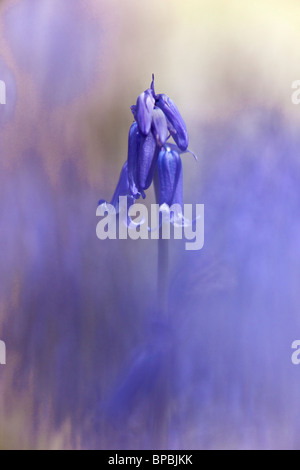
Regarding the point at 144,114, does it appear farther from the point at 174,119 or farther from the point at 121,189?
the point at 121,189

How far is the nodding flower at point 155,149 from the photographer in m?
1.02

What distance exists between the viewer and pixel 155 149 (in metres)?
1.04

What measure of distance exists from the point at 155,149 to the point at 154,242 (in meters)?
0.26

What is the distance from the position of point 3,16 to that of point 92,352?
906mm

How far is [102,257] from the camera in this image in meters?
1.19

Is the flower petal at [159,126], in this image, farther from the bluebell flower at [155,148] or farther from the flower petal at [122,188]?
the flower petal at [122,188]

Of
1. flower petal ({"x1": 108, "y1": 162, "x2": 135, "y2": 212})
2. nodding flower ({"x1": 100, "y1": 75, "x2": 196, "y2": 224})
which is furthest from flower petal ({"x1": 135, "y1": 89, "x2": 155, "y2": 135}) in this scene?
flower petal ({"x1": 108, "y1": 162, "x2": 135, "y2": 212})

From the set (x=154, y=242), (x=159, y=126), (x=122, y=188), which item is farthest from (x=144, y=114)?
(x=154, y=242)

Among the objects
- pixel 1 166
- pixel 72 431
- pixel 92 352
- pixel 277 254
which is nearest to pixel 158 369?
pixel 92 352

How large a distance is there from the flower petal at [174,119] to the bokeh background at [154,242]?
0.13 metres

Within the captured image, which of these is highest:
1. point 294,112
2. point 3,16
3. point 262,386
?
point 3,16

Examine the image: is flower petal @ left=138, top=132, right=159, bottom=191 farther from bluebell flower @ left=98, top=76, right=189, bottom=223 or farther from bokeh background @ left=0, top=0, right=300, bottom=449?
bokeh background @ left=0, top=0, right=300, bottom=449

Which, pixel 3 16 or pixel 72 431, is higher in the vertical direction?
Result: pixel 3 16

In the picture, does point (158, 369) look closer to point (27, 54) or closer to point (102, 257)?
point (102, 257)
